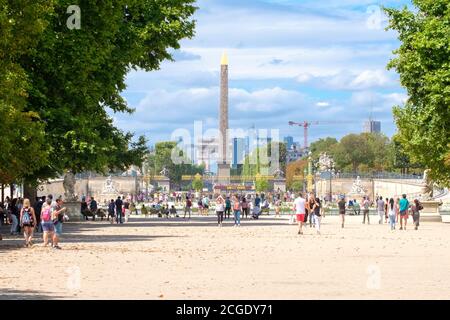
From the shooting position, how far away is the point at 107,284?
21641mm

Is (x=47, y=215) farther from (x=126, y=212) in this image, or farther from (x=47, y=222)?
(x=126, y=212)

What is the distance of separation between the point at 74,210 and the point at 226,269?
46.1 meters

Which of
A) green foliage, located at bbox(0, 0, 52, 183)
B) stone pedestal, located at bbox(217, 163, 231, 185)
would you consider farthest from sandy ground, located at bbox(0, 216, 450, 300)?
stone pedestal, located at bbox(217, 163, 231, 185)

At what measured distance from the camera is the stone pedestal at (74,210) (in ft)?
230

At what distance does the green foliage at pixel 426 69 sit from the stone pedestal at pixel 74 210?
66.8 ft

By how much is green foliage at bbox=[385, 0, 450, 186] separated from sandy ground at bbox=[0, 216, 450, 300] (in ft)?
57.2

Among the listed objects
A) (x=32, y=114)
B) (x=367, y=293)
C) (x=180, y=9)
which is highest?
(x=180, y=9)

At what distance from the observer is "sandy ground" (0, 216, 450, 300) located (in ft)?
65.9

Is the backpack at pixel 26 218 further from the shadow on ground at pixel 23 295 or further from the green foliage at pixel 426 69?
the green foliage at pixel 426 69

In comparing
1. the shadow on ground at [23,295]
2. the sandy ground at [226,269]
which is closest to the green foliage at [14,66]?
the sandy ground at [226,269]

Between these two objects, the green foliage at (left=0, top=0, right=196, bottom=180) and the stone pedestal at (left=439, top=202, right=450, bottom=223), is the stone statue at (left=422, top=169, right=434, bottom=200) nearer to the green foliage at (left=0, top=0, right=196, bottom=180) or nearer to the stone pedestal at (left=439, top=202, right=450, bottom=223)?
the stone pedestal at (left=439, top=202, right=450, bottom=223)

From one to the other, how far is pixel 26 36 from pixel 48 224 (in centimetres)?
607
